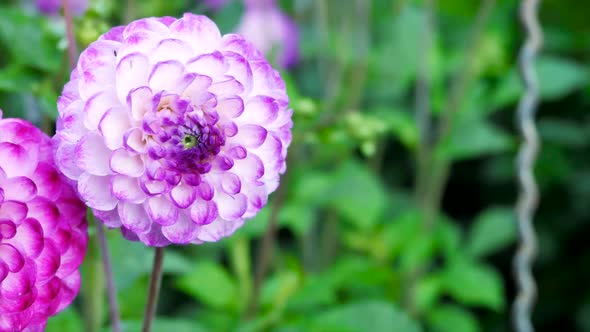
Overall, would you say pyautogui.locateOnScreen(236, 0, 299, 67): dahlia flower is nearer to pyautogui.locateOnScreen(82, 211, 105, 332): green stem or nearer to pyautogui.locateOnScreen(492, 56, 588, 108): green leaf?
pyautogui.locateOnScreen(492, 56, 588, 108): green leaf

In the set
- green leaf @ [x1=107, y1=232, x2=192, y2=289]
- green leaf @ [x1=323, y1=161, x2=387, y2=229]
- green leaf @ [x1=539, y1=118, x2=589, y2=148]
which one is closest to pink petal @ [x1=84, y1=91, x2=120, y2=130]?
green leaf @ [x1=107, y1=232, x2=192, y2=289]

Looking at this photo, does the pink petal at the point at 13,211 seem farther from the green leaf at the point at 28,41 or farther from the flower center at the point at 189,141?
the green leaf at the point at 28,41

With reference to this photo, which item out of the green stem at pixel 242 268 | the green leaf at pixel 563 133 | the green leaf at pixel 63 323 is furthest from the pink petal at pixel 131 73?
the green leaf at pixel 563 133

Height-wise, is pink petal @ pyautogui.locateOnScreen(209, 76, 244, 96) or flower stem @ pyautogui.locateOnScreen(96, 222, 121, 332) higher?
pink petal @ pyautogui.locateOnScreen(209, 76, 244, 96)

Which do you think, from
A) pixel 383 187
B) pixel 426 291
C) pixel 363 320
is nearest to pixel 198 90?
pixel 363 320

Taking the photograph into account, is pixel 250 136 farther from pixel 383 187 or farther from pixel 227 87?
pixel 383 187

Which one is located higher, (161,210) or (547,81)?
(547,81)

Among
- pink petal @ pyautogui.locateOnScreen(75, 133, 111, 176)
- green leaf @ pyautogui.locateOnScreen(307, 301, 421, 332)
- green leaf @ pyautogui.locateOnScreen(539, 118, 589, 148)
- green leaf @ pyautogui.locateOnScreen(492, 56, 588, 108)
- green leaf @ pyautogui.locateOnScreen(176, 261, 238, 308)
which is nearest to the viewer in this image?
pink petal @ pyautogui.locateOnScreen(75, 133, 111, 176)
